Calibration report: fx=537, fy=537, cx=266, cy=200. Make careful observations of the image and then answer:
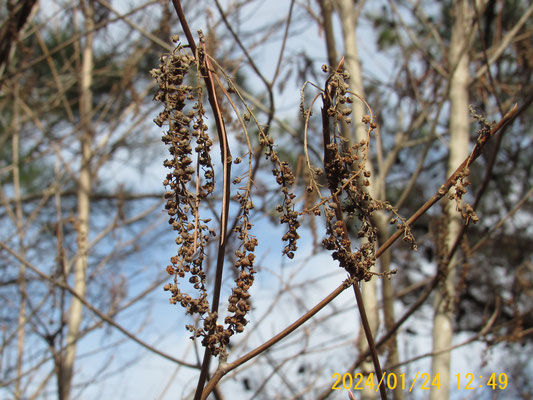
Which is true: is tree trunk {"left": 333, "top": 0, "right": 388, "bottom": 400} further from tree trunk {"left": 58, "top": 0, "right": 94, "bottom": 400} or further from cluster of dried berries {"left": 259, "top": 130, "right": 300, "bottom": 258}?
tree trunk {"left": 58, "top": 0, "right": 94, "bottom": 400}

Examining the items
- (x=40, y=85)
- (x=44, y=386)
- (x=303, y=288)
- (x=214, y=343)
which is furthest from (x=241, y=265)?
(x=40, y=85)

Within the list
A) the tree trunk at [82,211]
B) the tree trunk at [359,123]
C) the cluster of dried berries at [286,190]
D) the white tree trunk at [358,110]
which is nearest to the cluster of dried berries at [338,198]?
the cluster of dried berries at [286,190]

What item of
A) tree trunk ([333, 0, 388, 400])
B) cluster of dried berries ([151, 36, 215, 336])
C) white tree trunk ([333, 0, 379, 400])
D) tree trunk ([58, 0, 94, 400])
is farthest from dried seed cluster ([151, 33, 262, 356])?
tree trunk ([58, 0, 94, 400])

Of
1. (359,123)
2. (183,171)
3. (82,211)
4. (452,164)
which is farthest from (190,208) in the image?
(82,211)

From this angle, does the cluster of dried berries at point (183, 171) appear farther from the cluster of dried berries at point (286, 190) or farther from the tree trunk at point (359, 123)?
the tree trunk at point (359, 123)

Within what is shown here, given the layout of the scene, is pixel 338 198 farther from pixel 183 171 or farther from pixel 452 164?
pixel 452 164

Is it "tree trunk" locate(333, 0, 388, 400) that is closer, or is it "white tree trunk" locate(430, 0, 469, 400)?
"tree trunk" locate(333, 0, 388, 400)
